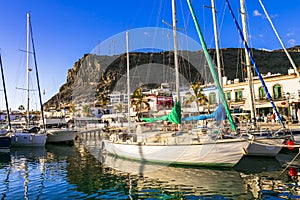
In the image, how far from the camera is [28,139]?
3244 centimetres

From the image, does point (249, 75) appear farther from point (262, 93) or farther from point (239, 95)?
point (239, 95)

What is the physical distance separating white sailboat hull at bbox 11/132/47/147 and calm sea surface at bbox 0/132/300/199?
15133mm

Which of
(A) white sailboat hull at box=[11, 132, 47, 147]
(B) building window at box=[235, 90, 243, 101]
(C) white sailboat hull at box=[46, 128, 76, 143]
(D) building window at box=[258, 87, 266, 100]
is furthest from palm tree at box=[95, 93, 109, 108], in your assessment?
(D) building window at box=[258, 87, 266, 100]

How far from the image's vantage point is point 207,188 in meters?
11.3

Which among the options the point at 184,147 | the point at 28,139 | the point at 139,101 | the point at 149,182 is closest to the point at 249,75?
the point at 184,147

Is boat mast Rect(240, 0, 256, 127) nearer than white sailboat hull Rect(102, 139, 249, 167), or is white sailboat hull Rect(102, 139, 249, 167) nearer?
white sailboat hull Rect(102, 139, 249, 167)

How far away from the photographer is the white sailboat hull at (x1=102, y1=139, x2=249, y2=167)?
567 inches

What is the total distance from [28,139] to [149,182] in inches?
1005

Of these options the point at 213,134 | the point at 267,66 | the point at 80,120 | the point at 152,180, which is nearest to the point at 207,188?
the point at 152,180

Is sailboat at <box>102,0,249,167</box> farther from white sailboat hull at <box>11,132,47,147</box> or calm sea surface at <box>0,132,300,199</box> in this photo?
Result: white sailboat hull at <box>11,132,47,147</box>

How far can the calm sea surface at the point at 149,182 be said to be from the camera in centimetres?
1060

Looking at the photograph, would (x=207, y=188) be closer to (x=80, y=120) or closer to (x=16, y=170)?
(x=16, y=170)

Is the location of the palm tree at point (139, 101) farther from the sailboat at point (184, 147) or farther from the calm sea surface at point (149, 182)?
the calm sea surface at point (149, 182)

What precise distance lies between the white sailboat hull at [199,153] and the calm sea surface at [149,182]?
1.83ft
